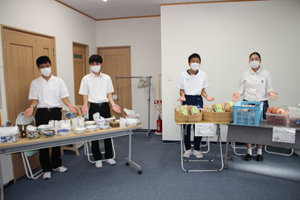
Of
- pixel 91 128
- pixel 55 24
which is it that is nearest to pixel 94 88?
pixel 91 128

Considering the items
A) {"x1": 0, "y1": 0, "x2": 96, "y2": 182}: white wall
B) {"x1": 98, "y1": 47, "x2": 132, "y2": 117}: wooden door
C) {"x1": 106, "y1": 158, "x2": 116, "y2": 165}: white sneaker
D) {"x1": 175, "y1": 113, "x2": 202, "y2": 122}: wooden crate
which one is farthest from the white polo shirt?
{"x1": 0, "y1": 0, "x2": 96, "y2": 182}: white wall

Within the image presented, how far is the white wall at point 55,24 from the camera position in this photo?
2914 millimetres

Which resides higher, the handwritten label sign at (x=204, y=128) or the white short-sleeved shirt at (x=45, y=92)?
the white short-sleeved shirt at (x=45, y=92)

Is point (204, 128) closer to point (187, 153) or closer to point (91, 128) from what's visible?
point (187, 153)

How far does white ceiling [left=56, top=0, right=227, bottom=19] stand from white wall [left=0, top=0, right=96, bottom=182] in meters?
0.21

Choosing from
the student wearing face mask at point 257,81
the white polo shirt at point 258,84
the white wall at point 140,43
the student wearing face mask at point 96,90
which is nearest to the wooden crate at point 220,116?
the student wearing face mask at point 257,81

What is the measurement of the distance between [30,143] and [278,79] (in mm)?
4287

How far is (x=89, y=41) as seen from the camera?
5.20 metres

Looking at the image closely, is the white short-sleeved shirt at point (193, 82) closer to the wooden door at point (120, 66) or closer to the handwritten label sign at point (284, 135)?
the handwritten label sign at point (284, 135)

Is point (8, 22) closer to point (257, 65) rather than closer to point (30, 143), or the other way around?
point (30, 143)

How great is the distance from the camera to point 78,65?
4918 mm

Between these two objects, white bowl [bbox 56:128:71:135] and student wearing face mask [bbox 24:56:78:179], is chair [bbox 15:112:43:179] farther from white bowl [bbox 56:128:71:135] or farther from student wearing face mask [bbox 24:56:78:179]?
white bowl [bbox 56:128:71:135]

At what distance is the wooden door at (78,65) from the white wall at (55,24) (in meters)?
0.18

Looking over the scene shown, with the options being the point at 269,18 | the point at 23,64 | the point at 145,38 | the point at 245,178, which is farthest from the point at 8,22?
the point at 269,18
